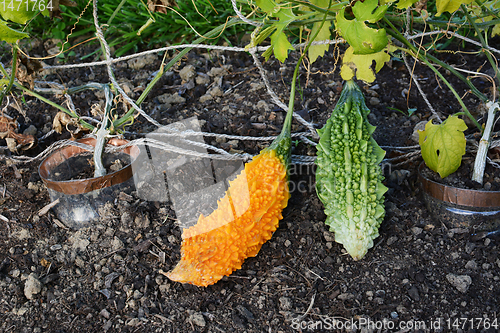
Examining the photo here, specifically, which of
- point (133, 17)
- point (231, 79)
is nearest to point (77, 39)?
point (133, 17)

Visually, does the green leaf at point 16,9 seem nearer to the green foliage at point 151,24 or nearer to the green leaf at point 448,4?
the green foliage at point 151,24

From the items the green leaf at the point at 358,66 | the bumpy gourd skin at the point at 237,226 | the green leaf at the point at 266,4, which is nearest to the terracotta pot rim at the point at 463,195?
the green leaf at the point at 358,66

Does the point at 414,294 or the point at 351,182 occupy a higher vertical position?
the point at 351,182

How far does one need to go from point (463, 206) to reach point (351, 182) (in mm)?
624

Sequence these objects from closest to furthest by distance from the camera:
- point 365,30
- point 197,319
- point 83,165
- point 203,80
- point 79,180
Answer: point 365,30 → point 197,319 → point 79,180 → point 83,165 → point 203,80

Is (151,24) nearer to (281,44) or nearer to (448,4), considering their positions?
(281,44)

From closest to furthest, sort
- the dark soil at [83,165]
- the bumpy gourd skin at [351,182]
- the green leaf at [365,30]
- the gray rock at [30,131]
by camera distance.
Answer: the green leaf at [365,30] < the bumpy gourd skin at [351,182] < the dark soil at [83,165] < the gray rock at [30,131]

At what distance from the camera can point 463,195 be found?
1956mm

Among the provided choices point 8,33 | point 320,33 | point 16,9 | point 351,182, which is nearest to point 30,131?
point 8,33

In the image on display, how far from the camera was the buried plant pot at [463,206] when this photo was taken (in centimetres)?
193

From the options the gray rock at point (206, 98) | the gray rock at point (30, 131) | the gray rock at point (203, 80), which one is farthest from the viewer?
the gray rock at point (203, 80)

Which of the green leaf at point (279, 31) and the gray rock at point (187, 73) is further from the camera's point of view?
the gray rock at point (187, 73)

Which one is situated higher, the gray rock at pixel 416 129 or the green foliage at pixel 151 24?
the green foliage at pixel 151 24

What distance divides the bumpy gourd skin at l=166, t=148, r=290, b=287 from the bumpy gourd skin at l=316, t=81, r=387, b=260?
23cm
